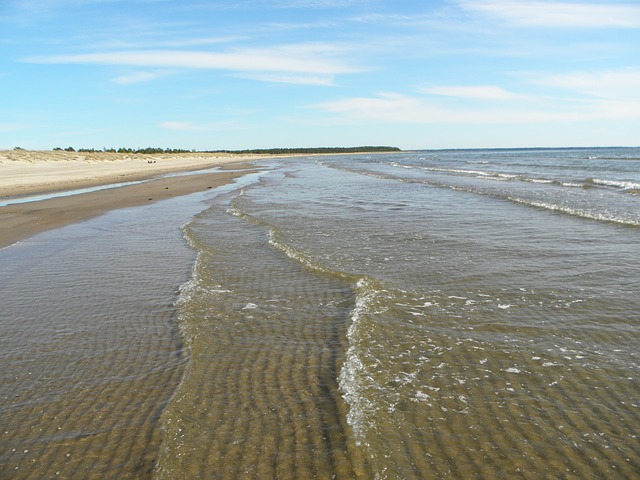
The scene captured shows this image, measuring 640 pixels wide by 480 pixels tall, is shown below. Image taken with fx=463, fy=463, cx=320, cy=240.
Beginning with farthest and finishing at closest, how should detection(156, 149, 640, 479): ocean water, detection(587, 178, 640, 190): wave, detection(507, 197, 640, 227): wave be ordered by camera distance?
detection(587, 178, 640, 190): wave, detection(507, 197, 640, 227): wave, detection(156, 149, 640, 479): ocean water

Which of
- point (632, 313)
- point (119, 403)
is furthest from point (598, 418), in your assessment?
point (119, 403)

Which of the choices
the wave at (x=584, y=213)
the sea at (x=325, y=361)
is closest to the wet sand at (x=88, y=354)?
the sea at (x=325, y=361)

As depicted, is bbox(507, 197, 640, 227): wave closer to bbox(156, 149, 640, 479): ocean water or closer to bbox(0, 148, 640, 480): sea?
bbox(156, 149, 640, 479): ocean water

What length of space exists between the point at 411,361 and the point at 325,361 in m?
0.93

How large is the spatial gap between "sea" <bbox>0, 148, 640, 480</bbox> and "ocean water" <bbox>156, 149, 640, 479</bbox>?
2cm

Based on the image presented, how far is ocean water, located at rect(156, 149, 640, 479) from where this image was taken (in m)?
3.50

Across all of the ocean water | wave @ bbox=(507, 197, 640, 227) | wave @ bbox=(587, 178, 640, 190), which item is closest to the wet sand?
the ocean water

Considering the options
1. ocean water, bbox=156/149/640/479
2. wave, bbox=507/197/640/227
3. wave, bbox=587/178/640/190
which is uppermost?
A: wave, bbox=587/178/640/190

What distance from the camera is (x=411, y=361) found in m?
5.00

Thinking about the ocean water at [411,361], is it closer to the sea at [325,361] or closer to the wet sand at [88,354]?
the sea at [325,361]

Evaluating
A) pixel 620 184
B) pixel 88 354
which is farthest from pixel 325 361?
pixel 620 184

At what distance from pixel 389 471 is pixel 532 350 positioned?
2653 millimetres

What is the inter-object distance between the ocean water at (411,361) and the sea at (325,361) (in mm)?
23

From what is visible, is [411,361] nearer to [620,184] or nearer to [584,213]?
[584,213]
